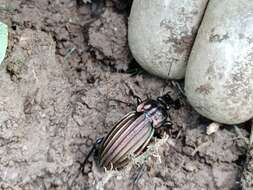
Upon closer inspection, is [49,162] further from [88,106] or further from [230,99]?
[230,99]

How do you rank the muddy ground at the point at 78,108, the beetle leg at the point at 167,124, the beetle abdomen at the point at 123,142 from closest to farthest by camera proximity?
the beetle abdomen at the point at 123,142
the muddy ground at the point at 78,108
the beetle leg at the point at 167,124

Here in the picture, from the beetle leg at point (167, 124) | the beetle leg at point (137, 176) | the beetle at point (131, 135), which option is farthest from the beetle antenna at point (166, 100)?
the beetle leg at point (137, 176)

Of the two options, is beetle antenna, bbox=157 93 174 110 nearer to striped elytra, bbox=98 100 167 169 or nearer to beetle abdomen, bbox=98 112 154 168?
Answer: striped elytra, bbox=98 100 167 169

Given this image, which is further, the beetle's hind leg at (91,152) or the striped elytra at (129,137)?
the beetle's hind leg at (91,152)

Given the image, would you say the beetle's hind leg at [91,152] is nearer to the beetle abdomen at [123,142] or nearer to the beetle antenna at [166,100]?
the beetle abdomen at [123,142]

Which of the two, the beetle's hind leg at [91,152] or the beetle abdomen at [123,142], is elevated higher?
the beetle abdomen at [123,142]

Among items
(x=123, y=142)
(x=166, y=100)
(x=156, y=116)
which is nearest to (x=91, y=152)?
(x=123, y=142)

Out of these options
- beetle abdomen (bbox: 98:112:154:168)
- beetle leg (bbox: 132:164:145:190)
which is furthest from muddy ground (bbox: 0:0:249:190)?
beetle abdomen (bbox: 98:112:154:168)

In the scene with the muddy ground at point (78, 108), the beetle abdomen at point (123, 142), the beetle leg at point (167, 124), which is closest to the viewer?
the beetle abdomen at point (123, 142)
